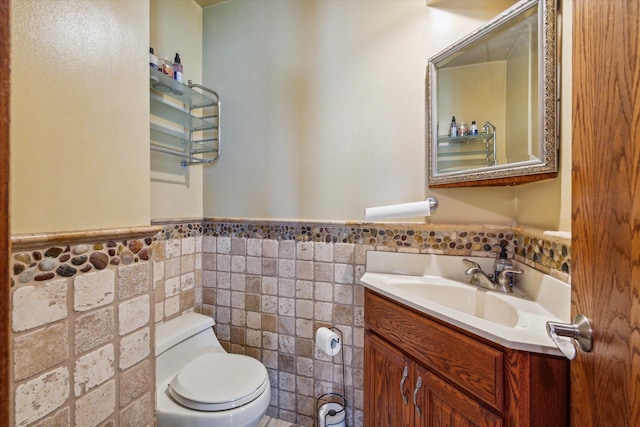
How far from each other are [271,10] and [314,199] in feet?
3.73

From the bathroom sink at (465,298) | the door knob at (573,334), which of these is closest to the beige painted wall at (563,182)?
the bathroom sink at (465,298)

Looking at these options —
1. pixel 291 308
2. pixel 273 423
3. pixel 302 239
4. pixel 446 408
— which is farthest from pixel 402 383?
pixel 273 423

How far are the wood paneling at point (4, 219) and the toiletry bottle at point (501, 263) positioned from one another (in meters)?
1.31

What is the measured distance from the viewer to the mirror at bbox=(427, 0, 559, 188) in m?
0.83

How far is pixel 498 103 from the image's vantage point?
106 centimetres

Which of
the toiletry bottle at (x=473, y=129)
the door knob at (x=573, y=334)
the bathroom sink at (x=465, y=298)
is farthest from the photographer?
the toiletry bottle at (x=473, y=129)

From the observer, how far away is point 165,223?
1.34 meters

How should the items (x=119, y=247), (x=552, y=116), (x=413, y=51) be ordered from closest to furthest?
(x=119, y=247) → (x=552, y=116) → (x=413, y=51)

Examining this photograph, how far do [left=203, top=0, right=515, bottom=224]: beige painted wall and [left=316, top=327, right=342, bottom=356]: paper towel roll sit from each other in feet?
1.89

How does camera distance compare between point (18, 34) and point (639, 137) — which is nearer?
point (639, 137)

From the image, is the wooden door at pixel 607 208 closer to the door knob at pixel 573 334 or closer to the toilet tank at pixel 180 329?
the door knob at pixel 573 334

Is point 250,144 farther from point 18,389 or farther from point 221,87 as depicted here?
point 18,389

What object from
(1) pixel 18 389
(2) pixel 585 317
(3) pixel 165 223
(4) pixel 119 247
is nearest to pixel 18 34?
(4) pixel 119 247

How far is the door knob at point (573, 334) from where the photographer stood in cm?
45
